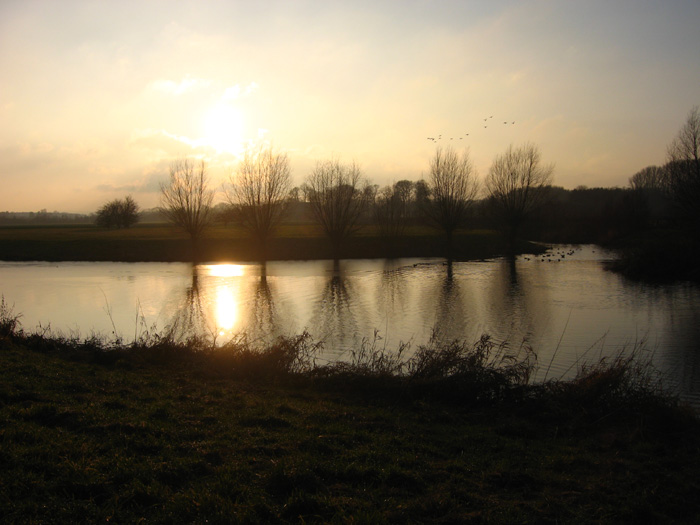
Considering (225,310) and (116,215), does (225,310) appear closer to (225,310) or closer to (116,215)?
(225,310)

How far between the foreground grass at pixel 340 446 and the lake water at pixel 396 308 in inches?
104

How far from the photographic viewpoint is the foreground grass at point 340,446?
4.21m

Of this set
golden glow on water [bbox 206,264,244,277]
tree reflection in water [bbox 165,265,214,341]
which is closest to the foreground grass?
tree reflection in water [bbox 165,265,214,341]

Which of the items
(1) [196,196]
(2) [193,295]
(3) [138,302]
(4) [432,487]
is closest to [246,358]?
(4) [432,487]

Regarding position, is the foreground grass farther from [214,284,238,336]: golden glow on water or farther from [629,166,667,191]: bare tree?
[629,166,667,191]: bare tree

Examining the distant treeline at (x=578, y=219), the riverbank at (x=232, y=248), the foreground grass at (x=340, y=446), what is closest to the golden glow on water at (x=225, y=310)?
the foreground grass at (x=340, y=446)

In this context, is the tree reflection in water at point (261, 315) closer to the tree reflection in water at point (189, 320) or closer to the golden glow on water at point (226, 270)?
the tree reflection in water at point (189, 320)

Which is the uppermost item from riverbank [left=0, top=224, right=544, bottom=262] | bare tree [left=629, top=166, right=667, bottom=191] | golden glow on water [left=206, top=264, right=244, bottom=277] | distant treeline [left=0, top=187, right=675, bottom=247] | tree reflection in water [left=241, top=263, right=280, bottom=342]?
bare tree [left=629, top=166, right=667, bottom=191]

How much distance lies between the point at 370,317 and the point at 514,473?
11993 millimetres

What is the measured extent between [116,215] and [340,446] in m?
82.0

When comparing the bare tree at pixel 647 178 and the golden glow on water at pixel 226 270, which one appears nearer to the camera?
the golden glow on water at pixel 226 270

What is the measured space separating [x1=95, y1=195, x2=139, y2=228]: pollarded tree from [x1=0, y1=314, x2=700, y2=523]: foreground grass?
75594 mm

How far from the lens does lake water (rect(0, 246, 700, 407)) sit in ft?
42.9

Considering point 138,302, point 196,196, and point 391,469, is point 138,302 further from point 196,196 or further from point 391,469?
point 196,196
